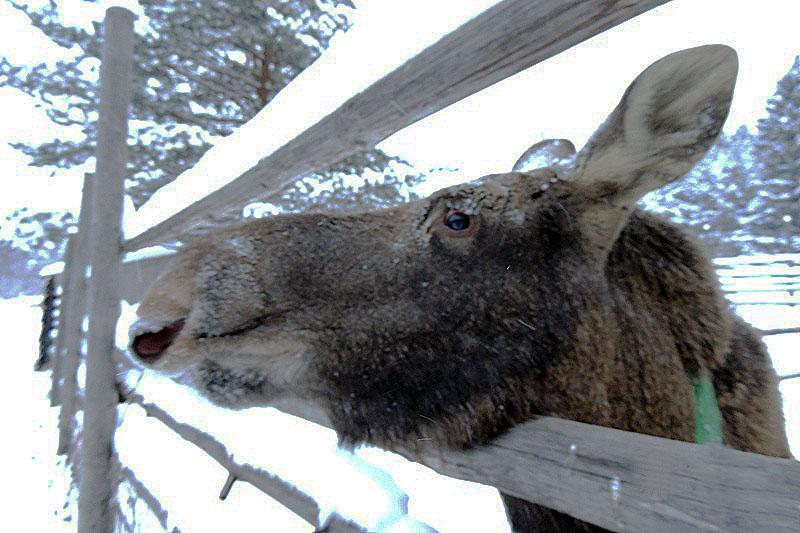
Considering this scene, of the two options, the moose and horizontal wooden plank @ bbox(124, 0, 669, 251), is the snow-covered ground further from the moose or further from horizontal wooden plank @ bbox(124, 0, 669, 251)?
horizontal wooden plank @ bbox(124, 0, 669, 251)

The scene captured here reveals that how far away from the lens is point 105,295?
3.21m

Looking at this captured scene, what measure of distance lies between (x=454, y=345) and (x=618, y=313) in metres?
0.47

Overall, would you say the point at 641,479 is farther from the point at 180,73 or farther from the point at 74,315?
the point at 180,73

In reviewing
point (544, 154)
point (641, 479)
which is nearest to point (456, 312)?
point (641, 479)

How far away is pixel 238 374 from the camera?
1.39 m

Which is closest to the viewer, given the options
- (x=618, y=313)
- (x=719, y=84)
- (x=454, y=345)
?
(x=719, y=84)

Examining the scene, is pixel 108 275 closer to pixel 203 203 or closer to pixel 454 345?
pixel 203 203

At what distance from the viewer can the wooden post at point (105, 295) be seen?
10.6 ft

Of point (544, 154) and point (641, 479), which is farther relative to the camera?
point (544, 154)

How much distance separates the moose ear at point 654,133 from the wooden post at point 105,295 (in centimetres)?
289

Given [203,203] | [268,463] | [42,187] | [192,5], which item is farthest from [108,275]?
[42,187]

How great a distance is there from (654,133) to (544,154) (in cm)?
87

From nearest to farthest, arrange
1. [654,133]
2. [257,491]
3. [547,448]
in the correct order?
1. [547,448]
2. [654,133]
3. [257,491]

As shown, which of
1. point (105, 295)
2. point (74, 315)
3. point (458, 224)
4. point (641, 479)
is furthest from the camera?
point (74, 315)
